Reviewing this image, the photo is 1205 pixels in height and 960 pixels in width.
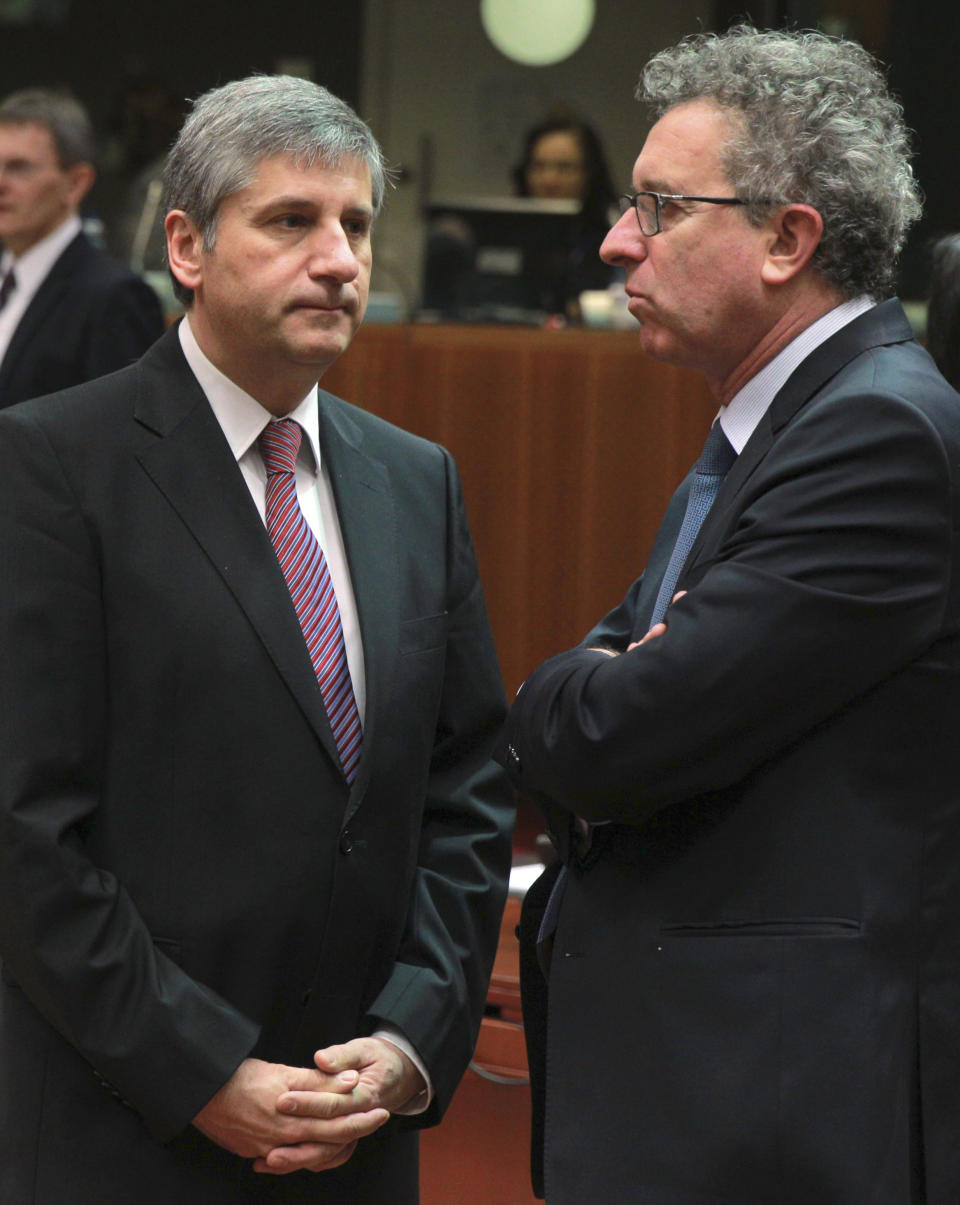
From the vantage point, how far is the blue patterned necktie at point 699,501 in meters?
1.78

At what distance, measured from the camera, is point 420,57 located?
905 cm

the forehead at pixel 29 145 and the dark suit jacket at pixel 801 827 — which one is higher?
the forehead at pixel 29 145

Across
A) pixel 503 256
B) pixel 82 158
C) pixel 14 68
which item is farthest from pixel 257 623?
pixel 14 68

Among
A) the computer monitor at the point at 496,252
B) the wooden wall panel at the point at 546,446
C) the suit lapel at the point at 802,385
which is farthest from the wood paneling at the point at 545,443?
the suit lapel at the point at 802,385

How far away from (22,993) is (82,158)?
10.4 ft

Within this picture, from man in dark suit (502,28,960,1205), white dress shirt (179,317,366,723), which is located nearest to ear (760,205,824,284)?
man in dark suit (502,28,960,1205)

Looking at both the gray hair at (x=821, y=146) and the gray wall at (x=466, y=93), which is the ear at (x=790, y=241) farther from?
the gray wall at (x=466, y=93)

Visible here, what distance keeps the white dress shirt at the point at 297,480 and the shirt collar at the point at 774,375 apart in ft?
1.48

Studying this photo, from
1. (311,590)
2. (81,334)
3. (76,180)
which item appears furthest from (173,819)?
(76,180)

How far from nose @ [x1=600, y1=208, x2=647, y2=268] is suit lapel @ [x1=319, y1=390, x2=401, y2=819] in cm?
38

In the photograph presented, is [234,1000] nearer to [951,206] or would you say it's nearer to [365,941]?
[365,941]

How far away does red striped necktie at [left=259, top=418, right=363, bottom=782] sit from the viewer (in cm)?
182

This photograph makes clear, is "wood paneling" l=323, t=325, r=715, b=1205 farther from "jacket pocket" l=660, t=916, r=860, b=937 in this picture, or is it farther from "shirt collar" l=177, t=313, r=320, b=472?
"jacket pocket" l=660, t=916, r=860, b=937

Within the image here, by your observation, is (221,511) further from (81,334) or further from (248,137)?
(81,334)
